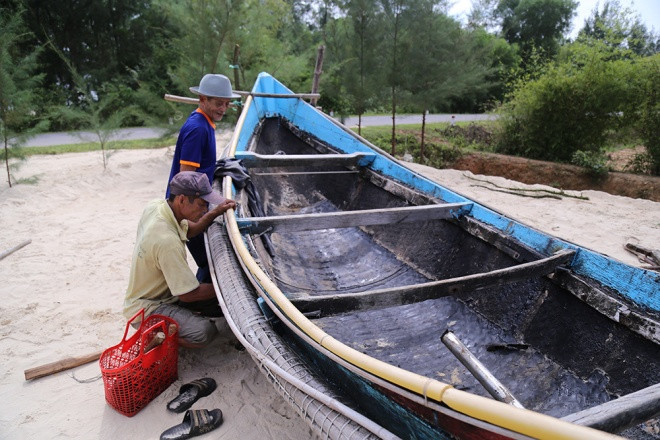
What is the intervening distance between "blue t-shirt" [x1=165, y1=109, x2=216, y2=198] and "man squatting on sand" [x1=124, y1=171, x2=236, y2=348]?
42 cm

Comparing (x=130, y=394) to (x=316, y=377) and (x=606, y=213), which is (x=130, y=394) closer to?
(x=316, y=377)

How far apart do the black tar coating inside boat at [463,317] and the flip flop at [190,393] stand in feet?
2.44

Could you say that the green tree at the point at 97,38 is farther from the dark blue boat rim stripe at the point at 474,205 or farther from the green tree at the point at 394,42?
the dark blue boat rim stripe at the point at 474,205

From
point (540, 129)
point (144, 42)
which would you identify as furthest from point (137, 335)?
point (144, 42)

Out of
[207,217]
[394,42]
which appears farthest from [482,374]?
[394,42]

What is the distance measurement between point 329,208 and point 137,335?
8.81 ft

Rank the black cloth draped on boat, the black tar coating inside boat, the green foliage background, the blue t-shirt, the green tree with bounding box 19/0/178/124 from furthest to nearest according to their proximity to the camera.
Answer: the green tree with bounding box 19/0/178/124, the green foliage background, the black cloth draped on boat, the blue t-shirt, the black tar coating inside boat

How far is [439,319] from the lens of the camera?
2.71 meters

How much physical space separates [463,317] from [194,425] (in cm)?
175

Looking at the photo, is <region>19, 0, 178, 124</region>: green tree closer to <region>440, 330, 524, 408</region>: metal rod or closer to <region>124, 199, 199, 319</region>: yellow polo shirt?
<region>124, 199, 199, 319</region>: yellow polo shirt

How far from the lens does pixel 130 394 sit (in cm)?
217

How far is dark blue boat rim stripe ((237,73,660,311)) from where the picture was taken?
1.90 m

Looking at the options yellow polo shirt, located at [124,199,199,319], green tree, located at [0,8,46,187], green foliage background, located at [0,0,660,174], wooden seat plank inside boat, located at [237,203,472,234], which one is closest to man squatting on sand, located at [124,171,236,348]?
yellow polo shirt, located at [124,199,199,319]

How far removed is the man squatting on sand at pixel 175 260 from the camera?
2268mm
